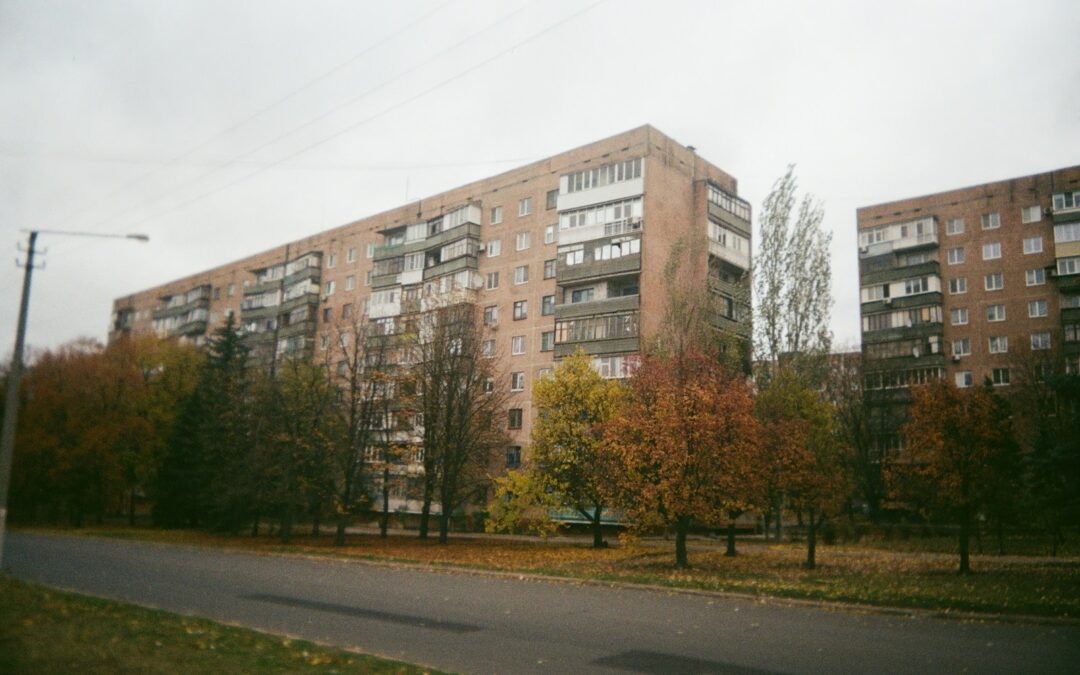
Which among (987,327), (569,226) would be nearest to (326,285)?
(569,226)

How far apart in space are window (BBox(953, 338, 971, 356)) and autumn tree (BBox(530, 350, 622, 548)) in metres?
38.5

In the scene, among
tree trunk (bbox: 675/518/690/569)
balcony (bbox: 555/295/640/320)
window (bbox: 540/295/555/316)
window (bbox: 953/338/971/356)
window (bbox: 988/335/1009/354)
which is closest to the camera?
tree trunk (bbox: 675/518/690/569)

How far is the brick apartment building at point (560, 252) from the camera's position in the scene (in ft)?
164

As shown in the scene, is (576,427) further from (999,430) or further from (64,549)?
(64,549)

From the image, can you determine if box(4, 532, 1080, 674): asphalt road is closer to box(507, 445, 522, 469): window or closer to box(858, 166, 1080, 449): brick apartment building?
box(507, 445, 522, 469): window

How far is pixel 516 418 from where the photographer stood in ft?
181

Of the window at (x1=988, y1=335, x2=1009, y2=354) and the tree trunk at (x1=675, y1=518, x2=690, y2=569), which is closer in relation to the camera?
the tree trunk at (x1=675, y1=518, x2=690, y2=569)

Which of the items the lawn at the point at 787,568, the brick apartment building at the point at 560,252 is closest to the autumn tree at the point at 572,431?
the lawn at the point at 787,568

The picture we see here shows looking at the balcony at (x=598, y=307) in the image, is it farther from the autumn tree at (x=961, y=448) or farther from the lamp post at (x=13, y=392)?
the lamp post at (x=13, y=392)

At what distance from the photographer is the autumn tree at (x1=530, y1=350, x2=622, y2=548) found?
122ft

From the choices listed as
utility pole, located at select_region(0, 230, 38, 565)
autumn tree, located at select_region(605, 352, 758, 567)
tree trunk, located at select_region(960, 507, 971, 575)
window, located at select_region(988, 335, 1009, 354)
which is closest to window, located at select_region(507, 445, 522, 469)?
autumn tree, located at select_region(605, 352, 758, 567)

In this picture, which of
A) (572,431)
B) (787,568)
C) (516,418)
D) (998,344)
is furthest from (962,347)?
(787,568)

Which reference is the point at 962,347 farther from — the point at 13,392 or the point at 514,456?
the point at 13,392

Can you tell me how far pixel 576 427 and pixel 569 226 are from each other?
19662 millimetres
